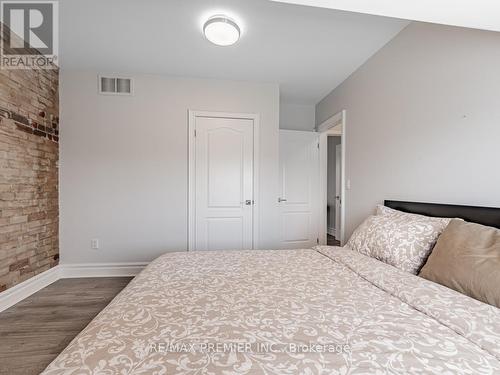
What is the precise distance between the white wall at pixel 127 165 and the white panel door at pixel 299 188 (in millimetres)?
1238

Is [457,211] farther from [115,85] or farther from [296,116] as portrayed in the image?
[115,85]

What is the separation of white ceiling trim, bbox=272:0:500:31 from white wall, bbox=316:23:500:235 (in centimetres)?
37

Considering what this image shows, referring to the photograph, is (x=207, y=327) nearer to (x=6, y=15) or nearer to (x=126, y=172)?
(x=126, y=172)

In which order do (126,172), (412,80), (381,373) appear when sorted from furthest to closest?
1. (126,172)
2. (412,80)
3. (381,373)

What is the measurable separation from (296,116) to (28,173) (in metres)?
3.55

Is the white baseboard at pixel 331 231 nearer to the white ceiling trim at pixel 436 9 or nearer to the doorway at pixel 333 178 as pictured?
the doorway at pixel 333 178

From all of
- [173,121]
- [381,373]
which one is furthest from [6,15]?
[381,373]

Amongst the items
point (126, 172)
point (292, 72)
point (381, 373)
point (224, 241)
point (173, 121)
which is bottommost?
point (224, 241)

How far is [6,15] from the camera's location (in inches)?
77.8

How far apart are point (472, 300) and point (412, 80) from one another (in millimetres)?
1761

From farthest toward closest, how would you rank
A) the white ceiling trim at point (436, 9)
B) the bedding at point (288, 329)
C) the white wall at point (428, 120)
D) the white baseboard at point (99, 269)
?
the white baseboard at point (99, 269)
the white wall at point (428, 120)
the white ceiling trim at point (436, 9)
the bedding at point (288, 329)

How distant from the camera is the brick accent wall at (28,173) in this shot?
2.10 m

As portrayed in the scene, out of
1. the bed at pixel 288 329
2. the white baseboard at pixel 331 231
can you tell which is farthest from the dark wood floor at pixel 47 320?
the white baseboard at pixel 331 231

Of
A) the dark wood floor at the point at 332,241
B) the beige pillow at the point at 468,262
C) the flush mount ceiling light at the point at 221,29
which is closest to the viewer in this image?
the beige pillow at the point at 468,262
